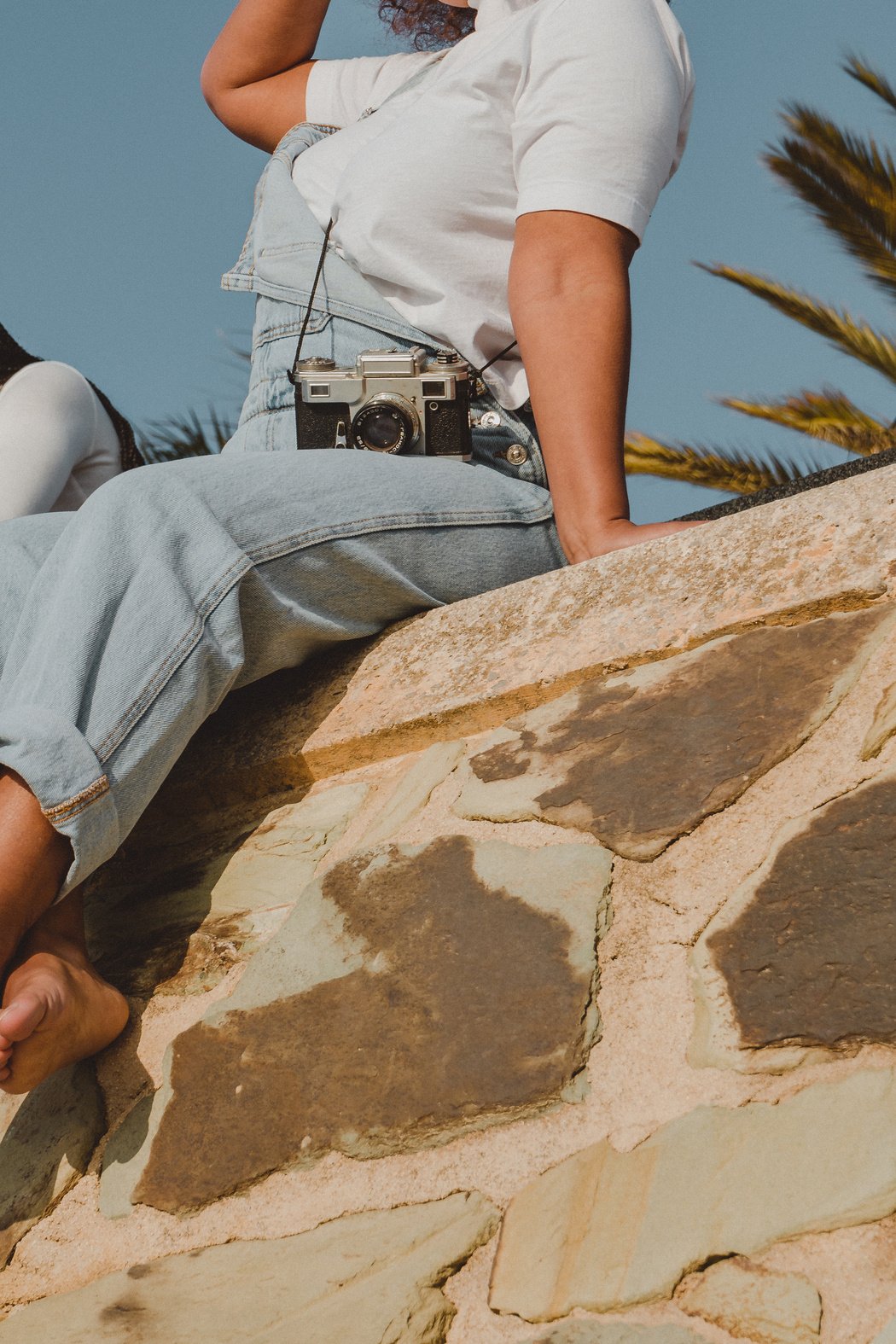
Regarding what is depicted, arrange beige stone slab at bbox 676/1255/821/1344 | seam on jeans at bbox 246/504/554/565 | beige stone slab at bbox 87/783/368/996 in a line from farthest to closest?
seam on jeans at bbox 246/504/554/565, beige stone slab at bbox 87/783/368/996, beige stone slab at bbox 676/1255/821/1344

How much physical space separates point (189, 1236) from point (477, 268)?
1.26 m

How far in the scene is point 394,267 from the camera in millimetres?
1656

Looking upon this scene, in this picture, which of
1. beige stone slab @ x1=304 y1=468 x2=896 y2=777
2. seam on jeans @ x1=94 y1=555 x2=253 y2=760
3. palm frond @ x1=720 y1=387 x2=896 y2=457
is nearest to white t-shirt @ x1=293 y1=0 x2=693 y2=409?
beige stone slab @ x1=304 y1=468 x2=896 y2=777

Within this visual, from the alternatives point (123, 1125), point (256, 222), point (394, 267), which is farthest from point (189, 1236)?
point (256, 222)

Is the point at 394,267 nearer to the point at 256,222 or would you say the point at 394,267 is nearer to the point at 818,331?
the point at 256,222

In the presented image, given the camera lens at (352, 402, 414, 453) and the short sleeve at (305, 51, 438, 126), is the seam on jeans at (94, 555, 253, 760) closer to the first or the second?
the camera lens at (352, 402, 414, 453)

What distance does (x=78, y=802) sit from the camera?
3.79 feet

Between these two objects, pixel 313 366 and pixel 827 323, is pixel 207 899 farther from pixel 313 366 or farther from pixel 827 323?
pixel 827 323

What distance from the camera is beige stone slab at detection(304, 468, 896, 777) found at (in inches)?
48.1

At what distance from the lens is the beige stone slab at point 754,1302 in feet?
2.53

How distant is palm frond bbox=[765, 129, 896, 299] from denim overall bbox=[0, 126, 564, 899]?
550cm

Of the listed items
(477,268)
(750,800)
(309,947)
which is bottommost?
(309,947)

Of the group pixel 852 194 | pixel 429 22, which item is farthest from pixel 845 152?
pixel 429 22

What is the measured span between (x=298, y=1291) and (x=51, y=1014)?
1.08 ft
